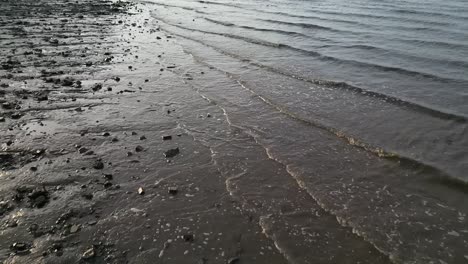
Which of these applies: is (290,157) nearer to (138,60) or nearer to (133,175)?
(133,175)

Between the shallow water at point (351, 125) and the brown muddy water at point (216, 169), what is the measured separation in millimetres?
48

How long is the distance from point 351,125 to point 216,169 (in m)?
4.78

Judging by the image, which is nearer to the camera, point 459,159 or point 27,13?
point 459,159

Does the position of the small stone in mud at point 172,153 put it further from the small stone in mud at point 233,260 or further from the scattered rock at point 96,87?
the scattered rock at point 96,87

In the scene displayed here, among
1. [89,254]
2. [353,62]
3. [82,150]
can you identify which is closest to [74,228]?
[89,254]

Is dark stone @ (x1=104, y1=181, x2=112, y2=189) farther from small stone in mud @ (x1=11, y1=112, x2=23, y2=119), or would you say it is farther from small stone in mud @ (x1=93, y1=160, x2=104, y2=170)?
small stone in mud @ (x1=11, y1=112, x2=23, y2=119)

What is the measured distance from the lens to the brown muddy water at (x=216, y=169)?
6102 mm

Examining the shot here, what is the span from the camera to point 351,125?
35.2 ft

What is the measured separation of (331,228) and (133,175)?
4324 millimetres

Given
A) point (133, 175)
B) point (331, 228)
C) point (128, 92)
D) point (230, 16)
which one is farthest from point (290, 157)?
point (230, 16)

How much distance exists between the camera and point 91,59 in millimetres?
15797

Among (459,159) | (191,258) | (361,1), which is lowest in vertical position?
(191,258)

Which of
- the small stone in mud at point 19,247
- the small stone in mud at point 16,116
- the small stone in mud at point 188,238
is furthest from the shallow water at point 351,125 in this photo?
the small stone in mud at point 16,116

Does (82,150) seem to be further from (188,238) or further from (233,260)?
(233,260)
